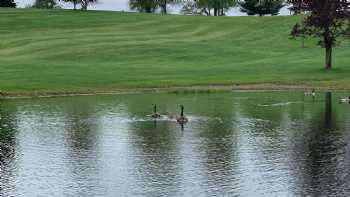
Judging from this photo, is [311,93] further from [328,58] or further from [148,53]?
[148,53]

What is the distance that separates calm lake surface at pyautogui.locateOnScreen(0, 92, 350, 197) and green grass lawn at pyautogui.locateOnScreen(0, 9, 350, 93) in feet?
65.0

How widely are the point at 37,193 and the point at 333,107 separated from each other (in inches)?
1823

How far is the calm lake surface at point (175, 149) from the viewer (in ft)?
133

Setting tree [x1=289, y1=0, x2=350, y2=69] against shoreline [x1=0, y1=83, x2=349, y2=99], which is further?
tree [x1=289, y1=0, x2=350, y2=69]

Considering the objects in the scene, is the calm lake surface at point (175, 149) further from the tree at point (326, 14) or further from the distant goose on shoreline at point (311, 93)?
the tree at point (326, 14)

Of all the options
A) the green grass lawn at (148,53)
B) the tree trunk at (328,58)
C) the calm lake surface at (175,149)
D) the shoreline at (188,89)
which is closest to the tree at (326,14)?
the tree trunk at (328,58)

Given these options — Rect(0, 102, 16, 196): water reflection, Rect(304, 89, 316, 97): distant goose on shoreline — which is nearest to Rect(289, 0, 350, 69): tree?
Rect(304, 89, 316, 97): distant goose on shoreline

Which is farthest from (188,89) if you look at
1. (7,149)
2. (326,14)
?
(7,149)

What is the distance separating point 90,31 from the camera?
158500 millimetres

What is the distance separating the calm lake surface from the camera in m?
40.5

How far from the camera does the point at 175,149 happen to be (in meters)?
52.0

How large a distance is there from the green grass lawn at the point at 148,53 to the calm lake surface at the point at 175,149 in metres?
19.8

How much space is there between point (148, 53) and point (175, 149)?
7999cm

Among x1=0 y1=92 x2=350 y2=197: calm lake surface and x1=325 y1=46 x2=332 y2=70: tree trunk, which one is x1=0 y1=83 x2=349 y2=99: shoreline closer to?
x1=0 y1=92 x2=350 y2=197: calm lake surface
